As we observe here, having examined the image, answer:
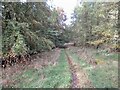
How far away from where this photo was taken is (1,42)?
8156 mm

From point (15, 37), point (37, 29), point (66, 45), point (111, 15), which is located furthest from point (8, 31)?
point (66, 45)

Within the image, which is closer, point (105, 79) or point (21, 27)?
point (105, 79)

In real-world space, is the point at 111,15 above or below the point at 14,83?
above

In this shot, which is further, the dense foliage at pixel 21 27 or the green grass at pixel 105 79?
the dense foliage at pixel 21 27

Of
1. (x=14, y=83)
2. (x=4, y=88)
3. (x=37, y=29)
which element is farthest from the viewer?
(x=37, y=29)

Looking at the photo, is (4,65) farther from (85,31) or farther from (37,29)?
(85,31)

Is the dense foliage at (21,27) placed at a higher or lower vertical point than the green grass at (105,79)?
Result: higher

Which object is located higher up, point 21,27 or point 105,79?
point 21,27

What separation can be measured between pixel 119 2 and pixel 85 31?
11.9 metres

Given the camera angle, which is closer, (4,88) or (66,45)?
(4,88)

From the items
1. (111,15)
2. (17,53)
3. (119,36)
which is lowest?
(17,53)

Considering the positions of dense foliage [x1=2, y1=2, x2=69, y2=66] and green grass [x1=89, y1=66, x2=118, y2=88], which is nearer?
green grass [x1=89, y1=66, x2=118, y2=88]

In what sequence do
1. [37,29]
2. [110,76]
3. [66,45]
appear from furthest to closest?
[66,45]
[37,29]
[110,76]

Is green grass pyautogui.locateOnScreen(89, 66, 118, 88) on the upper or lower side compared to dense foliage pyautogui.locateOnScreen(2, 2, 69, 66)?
lower
